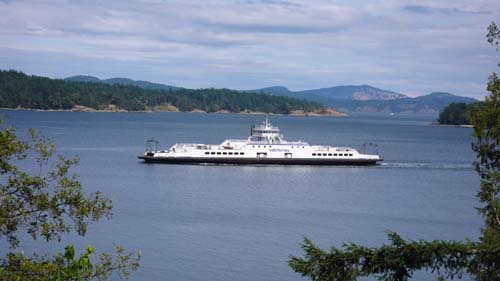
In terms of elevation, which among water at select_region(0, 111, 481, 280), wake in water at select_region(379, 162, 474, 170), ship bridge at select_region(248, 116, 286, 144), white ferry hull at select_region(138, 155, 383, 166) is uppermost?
ship bridge at select_region(248, 116, 286, 144)

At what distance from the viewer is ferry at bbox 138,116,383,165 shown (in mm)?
77938

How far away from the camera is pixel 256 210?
Result: 164 feet

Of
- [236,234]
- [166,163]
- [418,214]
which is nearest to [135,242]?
[236,234]

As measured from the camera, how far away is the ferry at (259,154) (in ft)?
256

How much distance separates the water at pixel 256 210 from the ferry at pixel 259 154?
1984 millimetres

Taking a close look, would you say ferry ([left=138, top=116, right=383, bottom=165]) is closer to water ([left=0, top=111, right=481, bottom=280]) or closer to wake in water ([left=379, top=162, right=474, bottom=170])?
water ([left=0, top=111, right=481, bottom=280])

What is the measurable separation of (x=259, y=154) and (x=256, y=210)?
29994 mm

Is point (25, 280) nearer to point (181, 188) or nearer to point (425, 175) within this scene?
point (181, 188)

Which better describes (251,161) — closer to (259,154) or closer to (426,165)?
(259,154)

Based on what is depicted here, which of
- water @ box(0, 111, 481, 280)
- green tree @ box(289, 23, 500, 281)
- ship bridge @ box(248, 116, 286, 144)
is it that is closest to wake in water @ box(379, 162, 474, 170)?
water @ box(0, 111, 481, 280)

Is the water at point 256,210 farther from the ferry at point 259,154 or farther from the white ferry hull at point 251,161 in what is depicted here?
the ferry at point 259,154

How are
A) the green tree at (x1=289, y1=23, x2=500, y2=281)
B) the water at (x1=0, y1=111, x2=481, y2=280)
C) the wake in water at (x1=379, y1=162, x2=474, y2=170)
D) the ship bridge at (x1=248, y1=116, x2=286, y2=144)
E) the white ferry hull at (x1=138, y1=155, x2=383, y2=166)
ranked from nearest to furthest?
the green tree at (x1=289, y1=23, x2=500, y2=281) → the water at (x1=0, y1=111, x2=481, y2=280) → the white ferry hull at (x1=138, y1=155, x2=383, y2=166) → the ship bridge at (x1=248, y1=116, x2=286, y2=144) → the wake in water at (x1=379, y1=162, x2=474, y2=170)

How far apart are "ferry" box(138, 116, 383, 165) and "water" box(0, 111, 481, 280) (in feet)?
6.51

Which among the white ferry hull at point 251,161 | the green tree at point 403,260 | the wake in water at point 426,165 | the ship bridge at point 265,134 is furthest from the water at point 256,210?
the green tree at point 403,260
